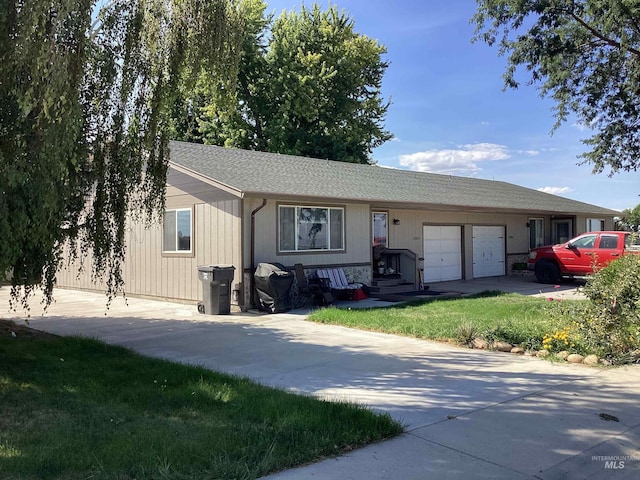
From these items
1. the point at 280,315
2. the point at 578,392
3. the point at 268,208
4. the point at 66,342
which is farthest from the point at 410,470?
the point at 268,208

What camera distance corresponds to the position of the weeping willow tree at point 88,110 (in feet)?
17.0

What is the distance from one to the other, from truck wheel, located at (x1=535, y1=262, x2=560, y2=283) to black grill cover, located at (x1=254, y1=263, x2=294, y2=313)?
10.8 metres

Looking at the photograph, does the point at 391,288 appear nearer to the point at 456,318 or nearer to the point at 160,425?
the point at 456,318

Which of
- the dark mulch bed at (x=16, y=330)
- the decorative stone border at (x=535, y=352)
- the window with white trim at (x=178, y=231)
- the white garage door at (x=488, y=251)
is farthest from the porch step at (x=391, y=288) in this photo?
the dark mulch bed at (x=16, y=330)

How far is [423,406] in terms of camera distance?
540 cm

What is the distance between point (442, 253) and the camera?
19062 mm

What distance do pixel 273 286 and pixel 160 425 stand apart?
24.1 ft

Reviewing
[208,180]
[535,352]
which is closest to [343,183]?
[208,180]

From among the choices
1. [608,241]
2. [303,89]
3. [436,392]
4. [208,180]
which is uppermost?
[303,89]

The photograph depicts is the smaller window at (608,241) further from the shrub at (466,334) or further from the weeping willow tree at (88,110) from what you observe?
the weeping willow tree at (88,110)

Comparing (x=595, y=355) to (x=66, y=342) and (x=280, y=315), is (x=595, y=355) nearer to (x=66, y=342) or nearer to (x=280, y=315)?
(x=280, y=315)

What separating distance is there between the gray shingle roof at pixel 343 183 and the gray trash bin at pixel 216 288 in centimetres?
Answer: 195

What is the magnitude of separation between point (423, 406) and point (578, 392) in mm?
1904

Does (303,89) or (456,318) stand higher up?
(303,89)
